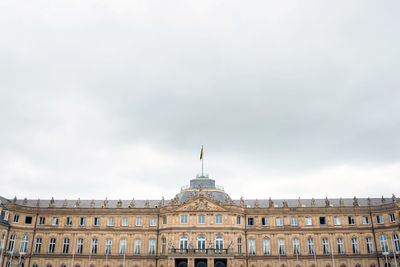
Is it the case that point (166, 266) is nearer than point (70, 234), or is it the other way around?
point (166, 266)

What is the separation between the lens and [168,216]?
3147 inches

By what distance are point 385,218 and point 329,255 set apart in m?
15.5

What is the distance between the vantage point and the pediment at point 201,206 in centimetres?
7888

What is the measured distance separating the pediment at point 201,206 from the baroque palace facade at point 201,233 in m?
0.22

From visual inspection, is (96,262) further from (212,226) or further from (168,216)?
(212,226)

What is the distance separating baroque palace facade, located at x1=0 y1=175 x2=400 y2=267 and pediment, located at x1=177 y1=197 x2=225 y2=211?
0.22m

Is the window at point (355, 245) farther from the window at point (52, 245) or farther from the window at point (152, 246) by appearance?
the window at point (52, 245)

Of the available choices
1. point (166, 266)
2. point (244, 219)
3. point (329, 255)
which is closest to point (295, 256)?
point (329, 255)

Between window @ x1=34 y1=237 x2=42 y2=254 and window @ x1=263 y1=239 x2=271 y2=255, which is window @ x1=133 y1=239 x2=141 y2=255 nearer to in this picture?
window @ x1=34 y1=237 x2=42 y2=254

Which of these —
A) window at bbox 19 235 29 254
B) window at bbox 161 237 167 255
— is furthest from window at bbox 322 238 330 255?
window at bbox 19 235 29 254

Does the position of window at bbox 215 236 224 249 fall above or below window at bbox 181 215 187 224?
below

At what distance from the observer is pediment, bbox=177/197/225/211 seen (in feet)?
259

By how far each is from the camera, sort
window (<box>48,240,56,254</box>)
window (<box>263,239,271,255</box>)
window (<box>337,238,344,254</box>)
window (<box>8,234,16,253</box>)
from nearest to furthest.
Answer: window (<box>8,234,16,253</box>)
window (<box>337,238,344,254</box>)
window (<box>263,239,271,255</box>)
window (<box>48,240,56,254</box>)

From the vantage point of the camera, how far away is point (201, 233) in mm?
77062
